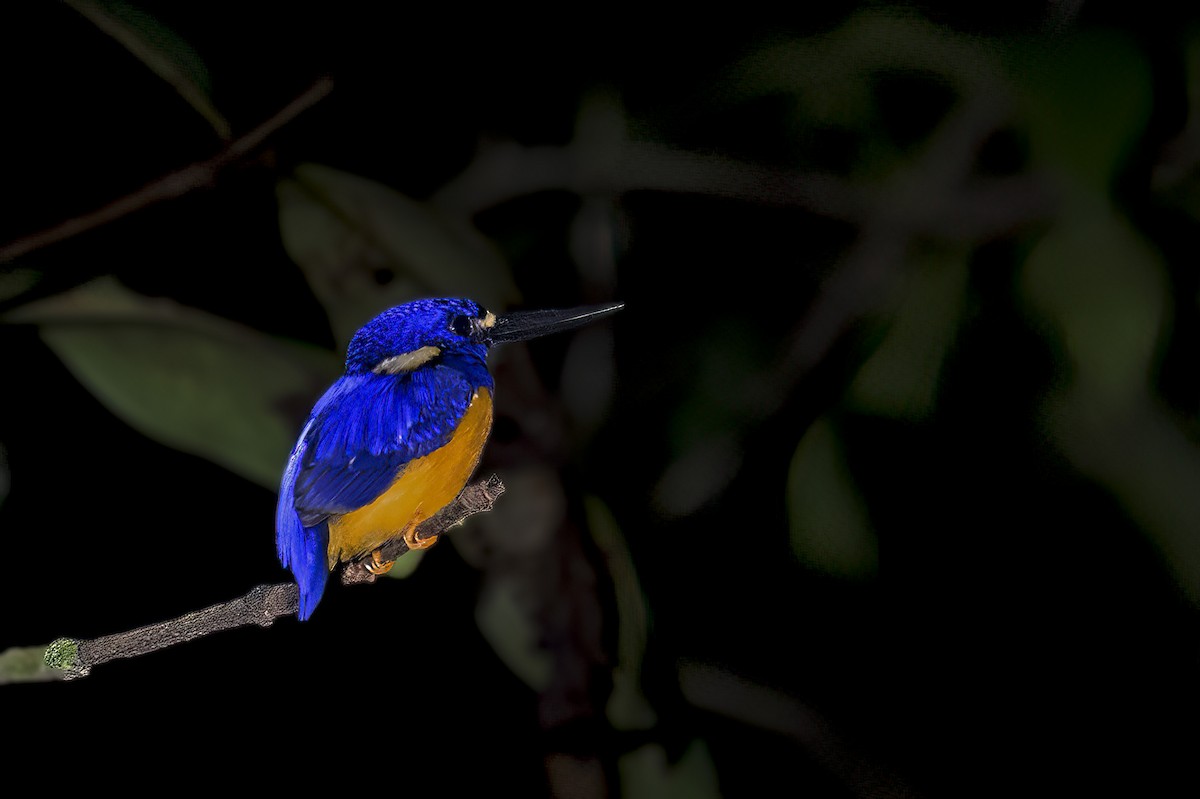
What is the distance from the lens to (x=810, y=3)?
76cm

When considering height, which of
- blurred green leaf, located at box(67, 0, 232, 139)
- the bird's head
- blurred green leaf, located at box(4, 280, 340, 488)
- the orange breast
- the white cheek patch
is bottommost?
the orange breast

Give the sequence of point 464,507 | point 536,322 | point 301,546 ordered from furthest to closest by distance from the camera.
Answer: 1. point 536,322
2. point 301,546
3. point 464,507

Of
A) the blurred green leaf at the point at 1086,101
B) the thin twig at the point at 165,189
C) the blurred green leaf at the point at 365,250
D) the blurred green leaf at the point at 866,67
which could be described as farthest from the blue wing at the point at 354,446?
the blurred green leaf at the point at 1086,101

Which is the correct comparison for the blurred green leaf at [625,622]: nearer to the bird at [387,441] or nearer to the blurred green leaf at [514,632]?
the blurred green leaf at [514,632]

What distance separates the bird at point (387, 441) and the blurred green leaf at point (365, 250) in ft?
0.27

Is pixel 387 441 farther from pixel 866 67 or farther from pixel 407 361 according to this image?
pixel 866 67

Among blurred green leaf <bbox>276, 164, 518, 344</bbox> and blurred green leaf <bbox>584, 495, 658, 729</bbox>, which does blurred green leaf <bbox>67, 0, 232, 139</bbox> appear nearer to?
blurred green leaf <bbox>276, 164, 518, 344</bbox>

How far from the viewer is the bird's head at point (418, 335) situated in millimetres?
650

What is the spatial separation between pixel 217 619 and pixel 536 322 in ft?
1.08

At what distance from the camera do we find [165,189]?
29.8 inches

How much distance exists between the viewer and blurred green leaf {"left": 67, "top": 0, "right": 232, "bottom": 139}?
744 millimetres

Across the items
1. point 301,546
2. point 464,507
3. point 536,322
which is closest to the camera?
point 464,507

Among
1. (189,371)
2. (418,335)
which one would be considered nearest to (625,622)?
(418,335)

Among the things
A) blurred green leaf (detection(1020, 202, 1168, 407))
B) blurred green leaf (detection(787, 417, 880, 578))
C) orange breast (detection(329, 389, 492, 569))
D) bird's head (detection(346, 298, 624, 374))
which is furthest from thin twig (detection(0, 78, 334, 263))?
blurred green leaf (detection(1020, 202, 1168, 407))
